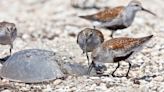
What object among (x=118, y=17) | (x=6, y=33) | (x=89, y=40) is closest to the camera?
(x=89, y=40)

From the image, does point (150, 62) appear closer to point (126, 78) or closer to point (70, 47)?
point (126, 78)

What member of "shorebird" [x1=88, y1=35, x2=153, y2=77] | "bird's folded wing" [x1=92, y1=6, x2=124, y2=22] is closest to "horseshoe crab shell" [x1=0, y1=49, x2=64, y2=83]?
"shorebird" [x1=88, y1=35, x2=153, y2=77]

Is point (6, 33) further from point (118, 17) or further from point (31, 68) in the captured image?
point (118, 17)

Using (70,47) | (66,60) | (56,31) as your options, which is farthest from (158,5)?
(66,60)

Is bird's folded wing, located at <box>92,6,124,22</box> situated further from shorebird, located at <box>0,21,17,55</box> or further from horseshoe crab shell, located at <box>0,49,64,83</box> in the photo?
horseshoe crab shell, located at <box>0,49,64,83</box>

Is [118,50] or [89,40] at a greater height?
[118,50]

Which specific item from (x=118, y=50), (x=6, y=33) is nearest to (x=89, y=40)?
(x=118, y=50)

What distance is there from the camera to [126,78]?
854 centimetres

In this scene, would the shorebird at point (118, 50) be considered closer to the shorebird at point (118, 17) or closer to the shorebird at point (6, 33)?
the shorebird at point (6, 33)

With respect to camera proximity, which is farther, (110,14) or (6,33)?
(110,14)

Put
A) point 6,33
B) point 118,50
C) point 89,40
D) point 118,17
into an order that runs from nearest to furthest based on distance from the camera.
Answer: point 118,50 → point 89,40 → point 6,33 → point 118,17

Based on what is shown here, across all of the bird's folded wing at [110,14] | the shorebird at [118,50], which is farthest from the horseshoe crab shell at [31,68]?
the bird's folded wing at [110,14]

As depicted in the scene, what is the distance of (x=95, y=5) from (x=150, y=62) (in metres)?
→ 5.09

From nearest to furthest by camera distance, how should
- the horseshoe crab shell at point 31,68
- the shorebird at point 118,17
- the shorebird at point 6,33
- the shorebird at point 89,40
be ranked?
the horseshoe crab shell at point 31,68
the shorebird at point 89,40
the shorebird at point 6,33
the shorebird at point 118,17
